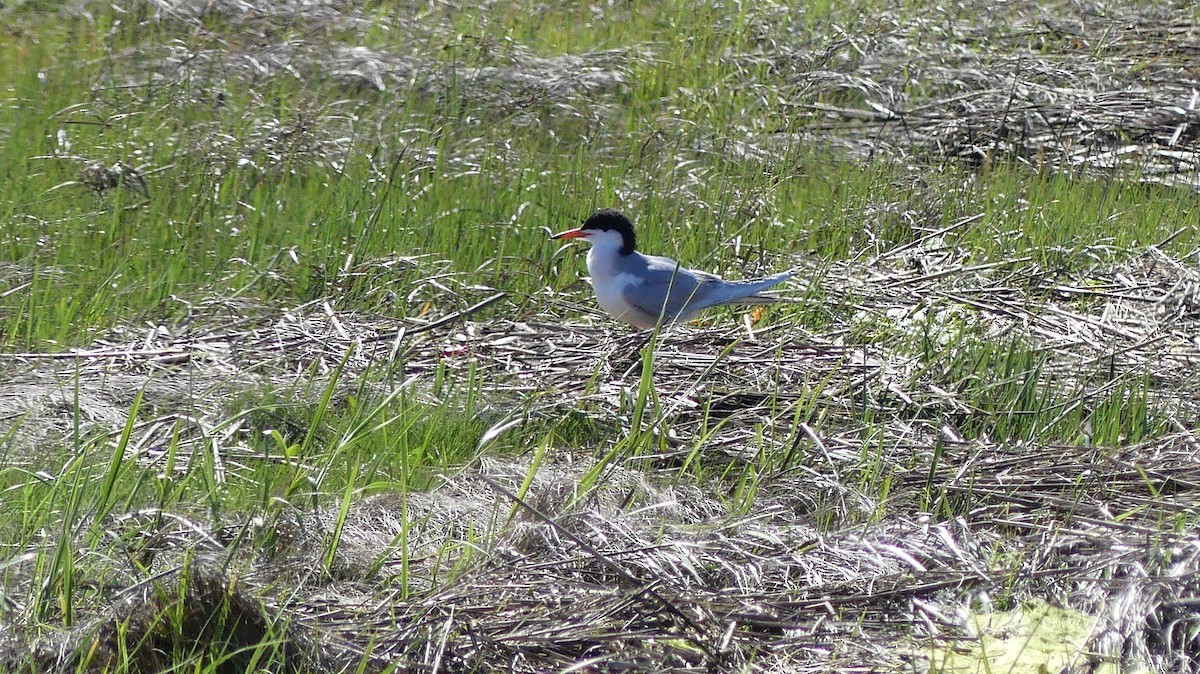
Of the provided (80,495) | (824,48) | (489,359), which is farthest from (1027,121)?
(80,495)

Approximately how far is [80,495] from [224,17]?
6.29 metres

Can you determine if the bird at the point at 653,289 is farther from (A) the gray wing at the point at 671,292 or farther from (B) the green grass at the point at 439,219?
(B) the green grass at the point at 439,219

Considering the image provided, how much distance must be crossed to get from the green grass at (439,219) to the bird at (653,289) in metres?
0.23

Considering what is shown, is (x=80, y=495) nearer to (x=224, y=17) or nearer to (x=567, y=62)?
(x=567, y=62)

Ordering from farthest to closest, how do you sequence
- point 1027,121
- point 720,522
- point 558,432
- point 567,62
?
Result: point 567,62
point 1027,121
point 558,432
point 720,522

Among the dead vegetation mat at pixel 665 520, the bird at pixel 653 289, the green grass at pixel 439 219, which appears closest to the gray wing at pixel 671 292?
the bird at pixel 653 289

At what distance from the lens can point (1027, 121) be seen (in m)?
7.44

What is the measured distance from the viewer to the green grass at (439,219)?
3.31 meters

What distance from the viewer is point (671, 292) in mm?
4852

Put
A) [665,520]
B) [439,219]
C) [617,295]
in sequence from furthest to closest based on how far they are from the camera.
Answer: [439,219]
[617,295]
[665,520]

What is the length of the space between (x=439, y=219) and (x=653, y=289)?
120 cm

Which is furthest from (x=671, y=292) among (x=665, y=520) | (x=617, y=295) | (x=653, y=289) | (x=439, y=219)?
(x=665, y=520)

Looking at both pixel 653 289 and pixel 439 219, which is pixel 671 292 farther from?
pixel 439 219

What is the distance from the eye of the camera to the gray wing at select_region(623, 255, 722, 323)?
4.81m
